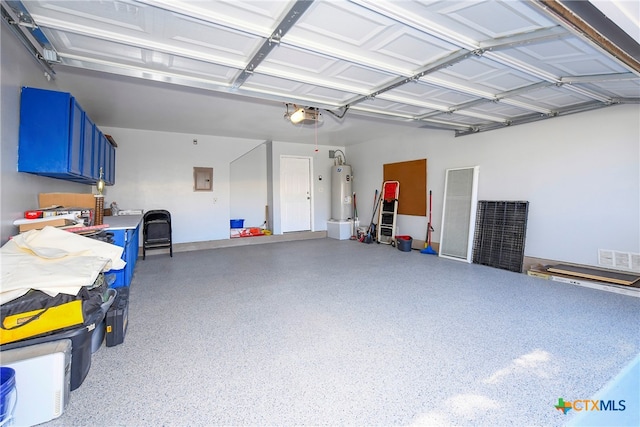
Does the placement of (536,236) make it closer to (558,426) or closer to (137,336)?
(558,426)

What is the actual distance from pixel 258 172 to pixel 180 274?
409 cm

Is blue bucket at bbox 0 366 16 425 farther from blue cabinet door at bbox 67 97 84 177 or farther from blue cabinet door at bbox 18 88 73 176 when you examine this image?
blue cabinet door at bbox 67 97 84 177

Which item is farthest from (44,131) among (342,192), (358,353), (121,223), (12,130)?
(342,192)

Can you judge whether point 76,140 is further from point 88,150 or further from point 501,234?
point 501,234

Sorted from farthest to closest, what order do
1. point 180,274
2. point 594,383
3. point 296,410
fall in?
point 180,274 → point 594,383 → point 296,410

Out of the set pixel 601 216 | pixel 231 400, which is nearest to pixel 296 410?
pixel 231 400

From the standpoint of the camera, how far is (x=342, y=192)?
26.0 feet

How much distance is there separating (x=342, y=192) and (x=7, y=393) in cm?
701

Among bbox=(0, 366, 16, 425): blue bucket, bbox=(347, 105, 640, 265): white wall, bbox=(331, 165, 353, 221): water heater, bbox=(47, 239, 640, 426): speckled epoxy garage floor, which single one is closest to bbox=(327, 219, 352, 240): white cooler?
bbox=(331, 165, 353, 221): water heater

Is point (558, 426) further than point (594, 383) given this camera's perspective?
No

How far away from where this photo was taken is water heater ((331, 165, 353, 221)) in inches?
312

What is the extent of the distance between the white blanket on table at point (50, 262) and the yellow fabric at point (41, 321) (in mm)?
90

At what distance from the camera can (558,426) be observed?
1517 mm

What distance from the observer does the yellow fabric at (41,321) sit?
156cm
